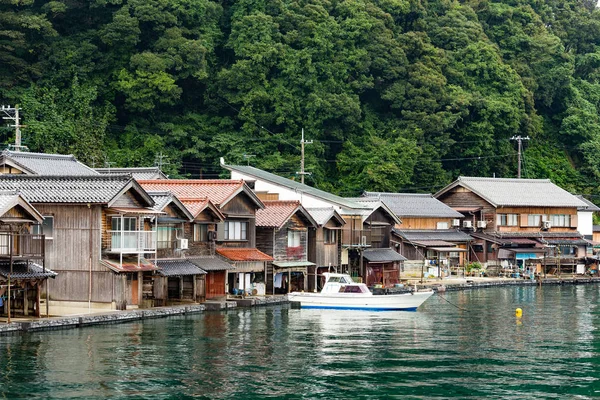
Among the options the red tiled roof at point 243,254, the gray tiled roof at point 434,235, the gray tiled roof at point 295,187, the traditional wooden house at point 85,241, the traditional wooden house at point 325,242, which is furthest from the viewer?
the gray tiled roof at point 434,235

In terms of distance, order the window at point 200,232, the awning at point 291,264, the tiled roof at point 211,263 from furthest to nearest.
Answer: the awning at point 291,264, the window at point 200,232, the tiled roof at point 211,263

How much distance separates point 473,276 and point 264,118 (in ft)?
72.5

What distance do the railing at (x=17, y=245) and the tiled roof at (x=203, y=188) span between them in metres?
14.6

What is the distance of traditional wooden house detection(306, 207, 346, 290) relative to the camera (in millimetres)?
63447

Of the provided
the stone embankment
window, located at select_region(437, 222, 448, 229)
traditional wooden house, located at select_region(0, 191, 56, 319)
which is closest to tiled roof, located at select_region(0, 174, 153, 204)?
traditional wooden house, located at select_region(0, 191, 56, 319)

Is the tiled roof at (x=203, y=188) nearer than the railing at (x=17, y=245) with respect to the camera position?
No

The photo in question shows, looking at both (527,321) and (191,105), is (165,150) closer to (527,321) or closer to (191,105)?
(191,105)

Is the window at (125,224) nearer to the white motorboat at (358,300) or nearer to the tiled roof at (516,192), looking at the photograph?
the white motorboat at (358,300)

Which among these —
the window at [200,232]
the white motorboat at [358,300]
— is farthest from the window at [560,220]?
the window at [200,232]

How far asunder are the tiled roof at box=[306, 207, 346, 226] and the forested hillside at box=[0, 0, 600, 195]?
20.9 meters

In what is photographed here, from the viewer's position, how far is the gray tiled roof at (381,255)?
2739 inches

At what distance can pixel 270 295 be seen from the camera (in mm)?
58250

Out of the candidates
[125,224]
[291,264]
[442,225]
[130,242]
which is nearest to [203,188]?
[291,264]

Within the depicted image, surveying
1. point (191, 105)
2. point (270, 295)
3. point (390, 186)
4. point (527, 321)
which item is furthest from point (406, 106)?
point (527, 321)
